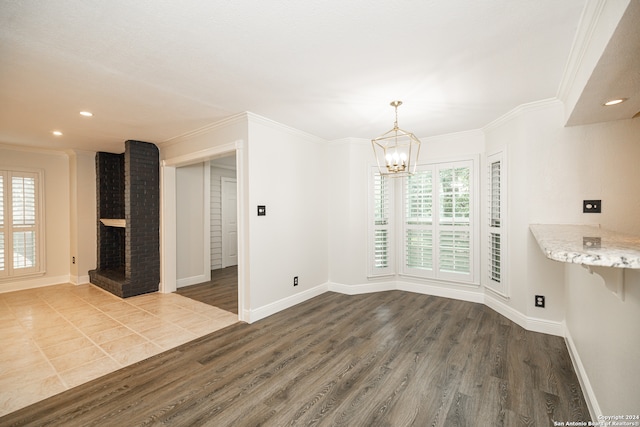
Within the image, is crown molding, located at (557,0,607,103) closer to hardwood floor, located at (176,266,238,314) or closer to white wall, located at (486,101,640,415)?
white wall, located at (486,101,640,415)

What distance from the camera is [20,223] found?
500 cm

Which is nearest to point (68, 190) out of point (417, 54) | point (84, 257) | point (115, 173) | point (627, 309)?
point (115, 173)

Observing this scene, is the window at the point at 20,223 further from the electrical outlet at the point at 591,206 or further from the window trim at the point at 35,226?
the electrical outlet at the point at 591,206

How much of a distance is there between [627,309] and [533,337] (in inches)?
74.6

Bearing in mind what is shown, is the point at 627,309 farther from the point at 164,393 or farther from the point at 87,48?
the point at 87,48

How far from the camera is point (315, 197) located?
177 inches

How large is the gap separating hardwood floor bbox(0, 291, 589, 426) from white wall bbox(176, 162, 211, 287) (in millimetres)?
2372

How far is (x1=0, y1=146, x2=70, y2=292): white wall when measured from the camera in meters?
5.16

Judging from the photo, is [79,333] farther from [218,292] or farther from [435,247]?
[435,247]

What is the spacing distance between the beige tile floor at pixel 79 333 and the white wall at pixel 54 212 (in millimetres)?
657

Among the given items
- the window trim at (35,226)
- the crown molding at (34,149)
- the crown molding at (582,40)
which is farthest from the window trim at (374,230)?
the window trim at (35,226)

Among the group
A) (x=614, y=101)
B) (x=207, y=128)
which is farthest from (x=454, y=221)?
(x=207, y=128)

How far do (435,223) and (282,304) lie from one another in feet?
8.54

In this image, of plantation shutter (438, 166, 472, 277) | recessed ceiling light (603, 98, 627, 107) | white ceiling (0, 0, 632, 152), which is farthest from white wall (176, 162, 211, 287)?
recessed ceiling light (603, 98, 627, 107)
